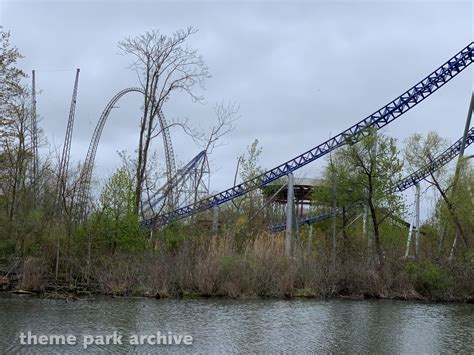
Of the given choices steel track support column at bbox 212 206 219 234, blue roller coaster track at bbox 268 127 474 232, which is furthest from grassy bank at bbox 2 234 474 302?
blue roller coaster track at bbox 268 127 474 232

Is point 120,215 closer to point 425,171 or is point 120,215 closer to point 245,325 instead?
point 245,325

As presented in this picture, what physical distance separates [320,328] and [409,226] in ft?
72.9

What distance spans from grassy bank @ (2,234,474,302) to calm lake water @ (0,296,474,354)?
52.4 inches

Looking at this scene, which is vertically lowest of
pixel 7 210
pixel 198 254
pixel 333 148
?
pixel 198 254

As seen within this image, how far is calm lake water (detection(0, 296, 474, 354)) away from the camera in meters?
10.6

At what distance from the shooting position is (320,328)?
13305 millimetres

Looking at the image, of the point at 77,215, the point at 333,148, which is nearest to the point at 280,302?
the point at 77,215

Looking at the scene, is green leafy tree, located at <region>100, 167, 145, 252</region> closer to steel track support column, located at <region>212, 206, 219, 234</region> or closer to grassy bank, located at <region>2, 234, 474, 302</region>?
grassy bank, located at <region>2, 234, 474, 302</region>

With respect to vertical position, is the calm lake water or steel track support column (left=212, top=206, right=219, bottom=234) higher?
steel track support column (left=212, top=206, right=219, bottom=234)

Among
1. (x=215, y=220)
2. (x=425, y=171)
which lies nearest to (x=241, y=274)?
(x=215, y=220)

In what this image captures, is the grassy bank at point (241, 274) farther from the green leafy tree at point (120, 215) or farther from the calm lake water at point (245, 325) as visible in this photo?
the calm lake water at point (245, 325)

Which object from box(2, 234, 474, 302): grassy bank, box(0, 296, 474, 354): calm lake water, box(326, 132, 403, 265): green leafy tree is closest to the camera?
box(0, 296, 474, 354): calm lake water

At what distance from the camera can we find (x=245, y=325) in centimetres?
1330

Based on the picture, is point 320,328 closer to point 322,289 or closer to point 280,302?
point 280,302
